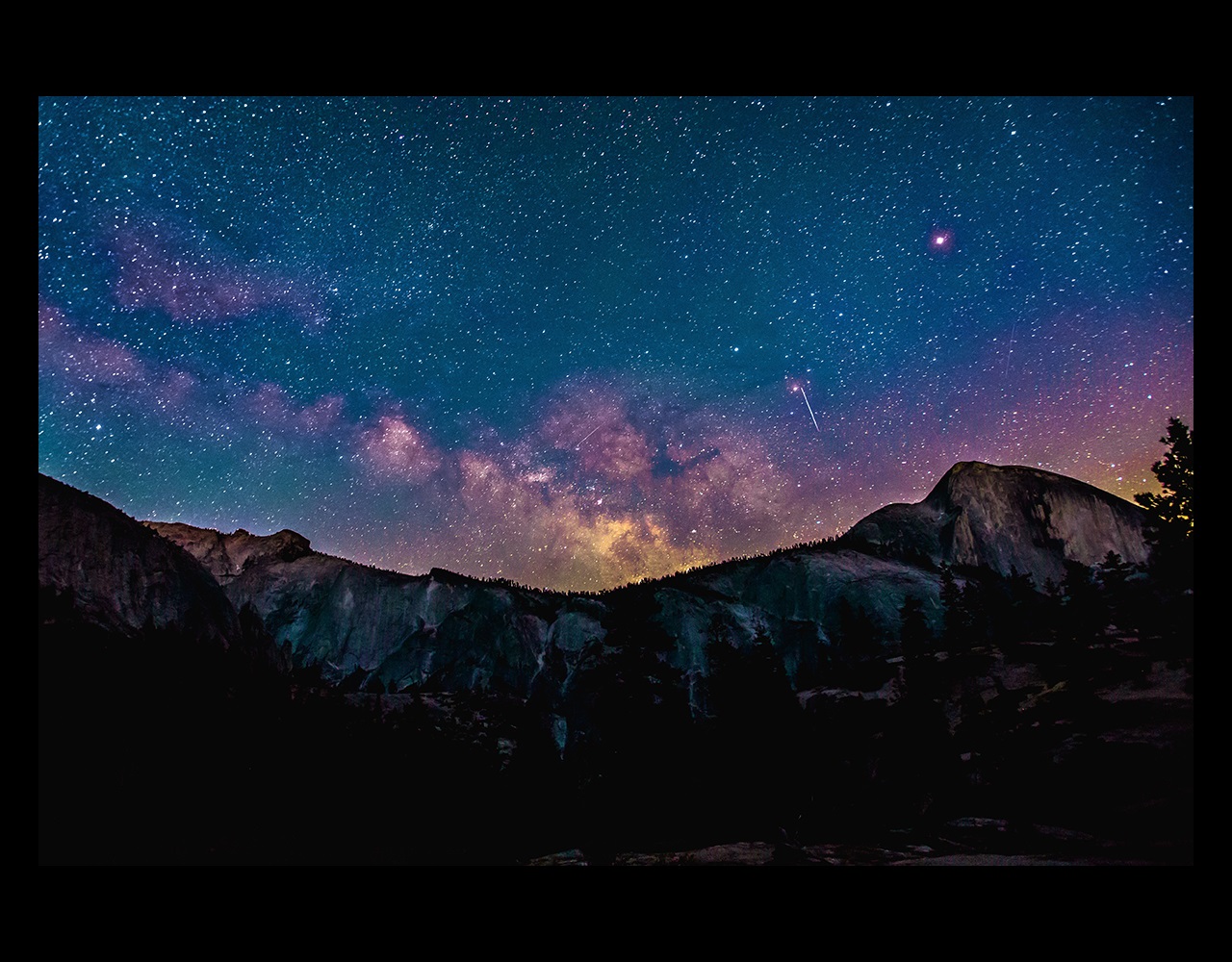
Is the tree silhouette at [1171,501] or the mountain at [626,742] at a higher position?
the tree silhouette at [1171,501]

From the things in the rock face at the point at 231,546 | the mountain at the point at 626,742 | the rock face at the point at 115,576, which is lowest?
the mountain at the point at 626,742

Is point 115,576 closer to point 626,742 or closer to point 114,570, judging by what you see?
point 114,570

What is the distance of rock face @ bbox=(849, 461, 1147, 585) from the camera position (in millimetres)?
56031

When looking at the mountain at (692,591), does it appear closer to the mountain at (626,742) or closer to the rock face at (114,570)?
the mountain at (626,742)

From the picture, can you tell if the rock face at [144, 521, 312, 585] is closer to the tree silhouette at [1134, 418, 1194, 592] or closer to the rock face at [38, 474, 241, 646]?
the rock face at [38, 474, 241, 646]

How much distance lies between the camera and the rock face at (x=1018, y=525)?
5603 cm

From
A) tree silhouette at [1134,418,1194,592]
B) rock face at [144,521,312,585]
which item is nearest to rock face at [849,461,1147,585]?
tree silhouette at [1134,418,1194,592]

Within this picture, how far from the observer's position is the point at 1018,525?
58.0 metres

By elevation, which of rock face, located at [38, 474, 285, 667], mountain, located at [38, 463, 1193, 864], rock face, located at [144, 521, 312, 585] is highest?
rock face, located at [144, 521, 312, 585]

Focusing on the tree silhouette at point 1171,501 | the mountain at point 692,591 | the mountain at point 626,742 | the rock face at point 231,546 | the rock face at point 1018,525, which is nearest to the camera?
the mountain at point 626,742

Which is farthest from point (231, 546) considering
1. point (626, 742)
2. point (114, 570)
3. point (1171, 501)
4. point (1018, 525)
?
point (1018, 525)

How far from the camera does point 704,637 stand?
53.4 m

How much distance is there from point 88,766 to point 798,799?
1042 inches

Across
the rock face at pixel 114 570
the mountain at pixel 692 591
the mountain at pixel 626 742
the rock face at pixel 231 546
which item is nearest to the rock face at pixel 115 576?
the rock face at pixel 114 570
